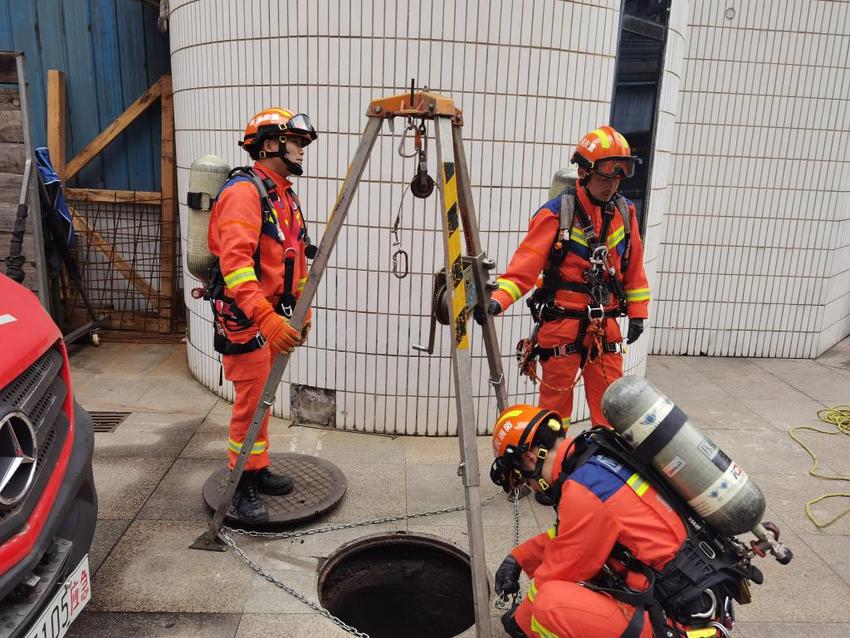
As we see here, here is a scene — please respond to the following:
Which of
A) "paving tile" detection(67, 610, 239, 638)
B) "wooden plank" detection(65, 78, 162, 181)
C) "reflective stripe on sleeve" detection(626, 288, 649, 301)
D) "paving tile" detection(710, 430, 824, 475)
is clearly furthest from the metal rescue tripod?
"wooden plank" detection(65, 78, 162, 181)

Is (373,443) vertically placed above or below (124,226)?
below

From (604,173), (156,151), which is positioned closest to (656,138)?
(604,173)

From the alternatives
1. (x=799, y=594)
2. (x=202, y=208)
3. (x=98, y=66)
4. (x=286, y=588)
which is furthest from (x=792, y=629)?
(x=98, y=66)

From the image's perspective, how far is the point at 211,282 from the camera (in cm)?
365

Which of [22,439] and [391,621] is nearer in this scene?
[22,439]

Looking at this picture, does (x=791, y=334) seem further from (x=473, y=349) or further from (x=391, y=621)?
(x=391, y=621)

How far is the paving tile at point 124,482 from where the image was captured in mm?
3939

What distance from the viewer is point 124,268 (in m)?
7.45

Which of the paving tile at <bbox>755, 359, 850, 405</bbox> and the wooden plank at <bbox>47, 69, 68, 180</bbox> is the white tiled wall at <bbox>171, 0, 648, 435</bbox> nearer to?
the wooden plank at <bbox>47, 69, 68, 180</bbox>

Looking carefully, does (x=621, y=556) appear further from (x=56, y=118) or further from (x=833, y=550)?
(x=56, y=118)

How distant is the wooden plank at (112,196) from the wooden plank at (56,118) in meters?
0.24

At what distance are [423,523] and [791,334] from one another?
5761mm

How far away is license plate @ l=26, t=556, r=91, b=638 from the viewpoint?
211 cm

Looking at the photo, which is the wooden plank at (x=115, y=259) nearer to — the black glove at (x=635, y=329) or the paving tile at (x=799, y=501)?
the black glove at (x=635, y=329)
